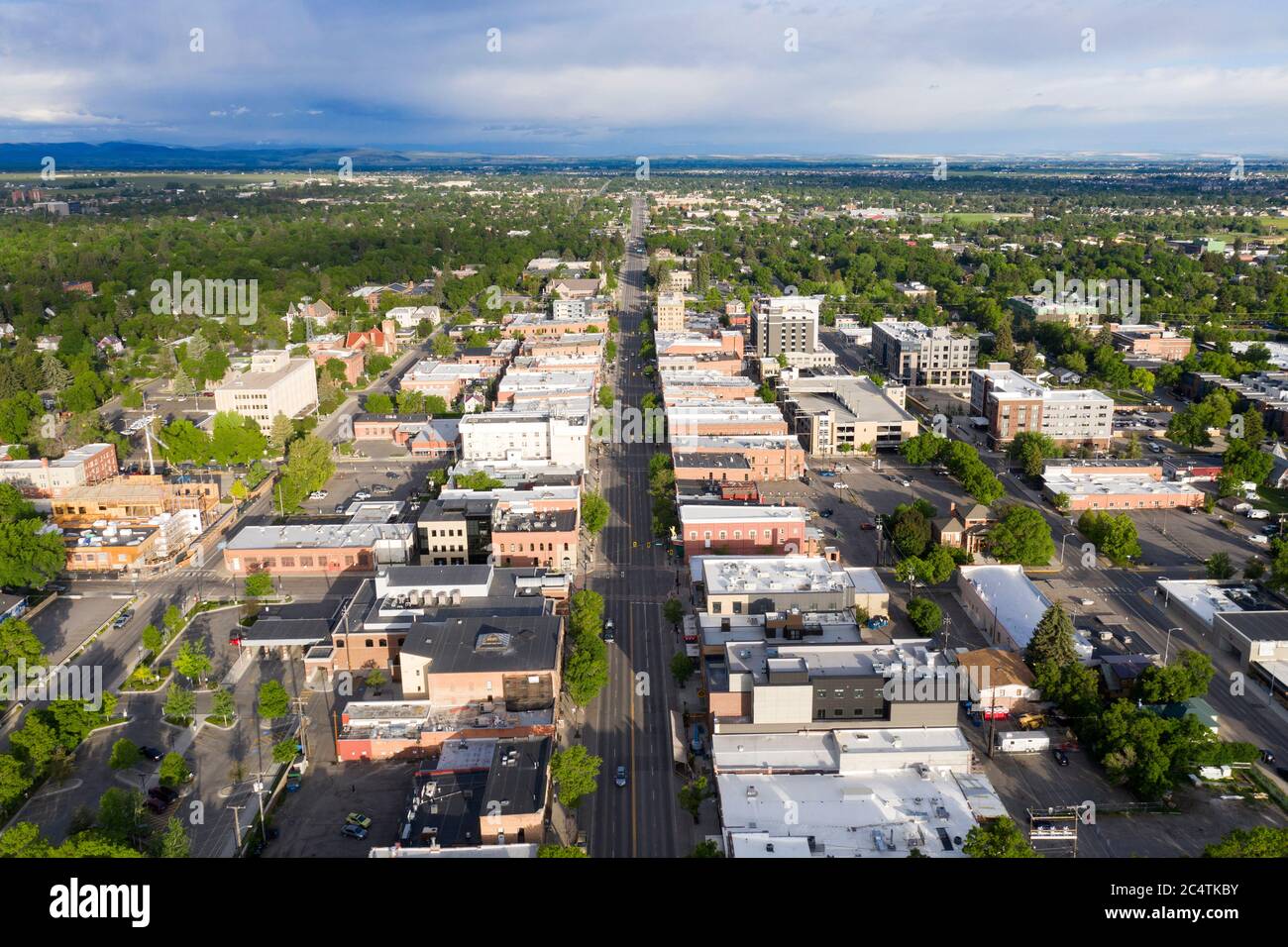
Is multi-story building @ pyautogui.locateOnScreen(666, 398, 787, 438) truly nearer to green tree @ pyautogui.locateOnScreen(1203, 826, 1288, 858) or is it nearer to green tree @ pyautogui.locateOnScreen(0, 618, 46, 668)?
green tree @ pyautogui.locateOnScreen(0, 618, 46, 668)

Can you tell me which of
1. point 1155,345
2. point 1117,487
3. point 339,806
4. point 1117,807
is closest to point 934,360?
point 1155,345

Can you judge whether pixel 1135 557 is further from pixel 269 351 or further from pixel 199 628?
pixel 269 351

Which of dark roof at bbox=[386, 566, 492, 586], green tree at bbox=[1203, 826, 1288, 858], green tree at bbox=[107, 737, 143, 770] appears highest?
dark roof at bbox=[386, 566, 492, 586]

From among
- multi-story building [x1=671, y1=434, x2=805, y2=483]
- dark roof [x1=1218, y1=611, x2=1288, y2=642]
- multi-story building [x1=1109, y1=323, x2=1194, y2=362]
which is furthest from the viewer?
multi-story building [x1=1109, y1=323, x2=1194, y2=362]

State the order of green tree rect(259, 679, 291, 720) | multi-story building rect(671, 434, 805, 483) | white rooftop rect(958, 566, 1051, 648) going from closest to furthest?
green tree rect(259, 679, 291, 720) → white rooftop rect(958, 566, 1051, 648) → multi-story building rect(671, 434, 805, 483)

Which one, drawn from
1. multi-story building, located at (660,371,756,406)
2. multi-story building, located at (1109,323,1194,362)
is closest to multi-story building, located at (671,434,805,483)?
multi-story building, located at (660,371,756,406)

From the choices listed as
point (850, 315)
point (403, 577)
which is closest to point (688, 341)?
point (850, 315)
